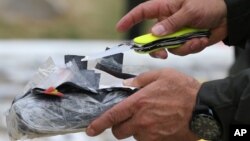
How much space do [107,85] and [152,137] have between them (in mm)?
190

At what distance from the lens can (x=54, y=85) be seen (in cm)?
173

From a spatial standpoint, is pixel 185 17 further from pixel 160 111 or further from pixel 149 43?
Result: pixel 160 111

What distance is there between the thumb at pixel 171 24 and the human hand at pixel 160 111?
153 mm

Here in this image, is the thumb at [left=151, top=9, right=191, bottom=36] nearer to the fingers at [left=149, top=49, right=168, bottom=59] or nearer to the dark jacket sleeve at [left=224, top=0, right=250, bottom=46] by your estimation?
the fingers at [left=149, top=49, right=168, bottom=59]

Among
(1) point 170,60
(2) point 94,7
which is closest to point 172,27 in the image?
(1) point 170,60

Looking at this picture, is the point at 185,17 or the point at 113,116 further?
the point at 185,17

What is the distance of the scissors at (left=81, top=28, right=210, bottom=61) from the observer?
183 cm

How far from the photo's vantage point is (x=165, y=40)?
190cm

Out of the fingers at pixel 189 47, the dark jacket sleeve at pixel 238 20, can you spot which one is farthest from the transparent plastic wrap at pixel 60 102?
the dark jacket sleeve at pixel 238 20

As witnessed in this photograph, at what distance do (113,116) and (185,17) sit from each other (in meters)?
0.43

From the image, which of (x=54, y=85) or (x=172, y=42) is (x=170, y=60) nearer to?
(x=172, y=42)

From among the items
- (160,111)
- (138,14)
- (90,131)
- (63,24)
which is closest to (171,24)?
(138,14)

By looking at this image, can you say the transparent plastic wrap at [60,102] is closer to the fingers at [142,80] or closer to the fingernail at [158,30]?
the fingers at [142,80]

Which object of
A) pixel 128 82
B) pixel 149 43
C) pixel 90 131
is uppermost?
pixel 149 43
